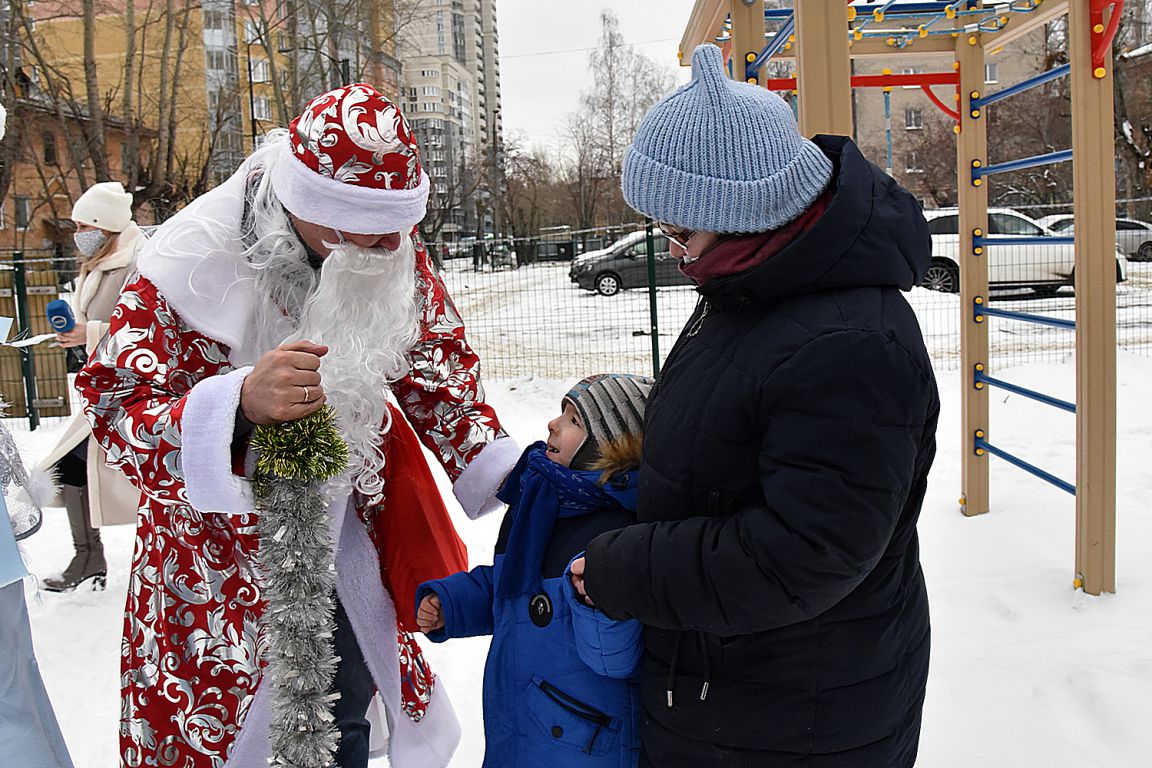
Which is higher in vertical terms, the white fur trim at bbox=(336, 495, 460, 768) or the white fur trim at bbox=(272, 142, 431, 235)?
the white fur trim at bbox=(272, 142, 431, 235)

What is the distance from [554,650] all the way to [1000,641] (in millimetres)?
2448

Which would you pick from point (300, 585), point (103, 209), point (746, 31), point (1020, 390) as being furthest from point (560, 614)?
point (103, 209)

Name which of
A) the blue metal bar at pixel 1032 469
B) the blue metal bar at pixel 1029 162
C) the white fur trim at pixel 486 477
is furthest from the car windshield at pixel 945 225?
the white fur trim at pixel 486 477

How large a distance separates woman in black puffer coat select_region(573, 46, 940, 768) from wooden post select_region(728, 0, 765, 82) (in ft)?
7.72

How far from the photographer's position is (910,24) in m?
5.02

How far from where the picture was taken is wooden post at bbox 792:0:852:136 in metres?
3.02

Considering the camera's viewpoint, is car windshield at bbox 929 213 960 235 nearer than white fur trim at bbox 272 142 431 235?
No

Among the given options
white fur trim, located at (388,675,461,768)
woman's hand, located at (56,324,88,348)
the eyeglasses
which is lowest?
white fur trim, located at (388,675,461,768)

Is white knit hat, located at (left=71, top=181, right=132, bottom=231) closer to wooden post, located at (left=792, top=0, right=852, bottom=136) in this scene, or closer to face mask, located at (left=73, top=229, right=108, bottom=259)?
face mask, located at (left=73, top=229, right=108, bottom=259)

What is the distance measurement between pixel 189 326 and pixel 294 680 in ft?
2.23

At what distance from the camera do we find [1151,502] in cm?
499

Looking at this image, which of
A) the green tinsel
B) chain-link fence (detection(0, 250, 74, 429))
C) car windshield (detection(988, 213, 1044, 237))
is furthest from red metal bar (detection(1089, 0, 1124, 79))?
car windshield (detection(988, 213, 1044, 237))

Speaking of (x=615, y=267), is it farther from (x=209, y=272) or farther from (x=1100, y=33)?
(x=209, y=272)

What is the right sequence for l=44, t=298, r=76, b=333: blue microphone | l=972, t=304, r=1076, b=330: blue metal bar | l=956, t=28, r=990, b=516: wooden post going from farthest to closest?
l=44, t=298, r=76, b=333: blue microphone < l=956, t=28, r=990, b=516: wooden post < l=972, t=304, r=1076, b=330: blue metal bar
